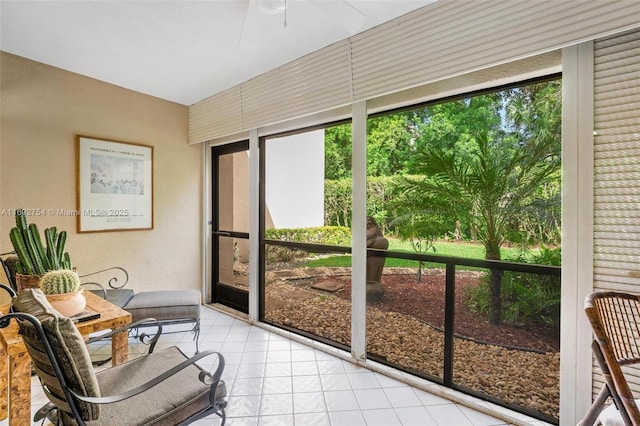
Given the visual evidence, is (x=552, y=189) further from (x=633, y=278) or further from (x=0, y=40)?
(x=0, y=40)

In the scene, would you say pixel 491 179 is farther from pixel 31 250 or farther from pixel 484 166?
pixel 31 250

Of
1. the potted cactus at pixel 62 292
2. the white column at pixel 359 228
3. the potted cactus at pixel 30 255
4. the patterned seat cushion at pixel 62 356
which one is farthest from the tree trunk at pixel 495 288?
the potted cactus at pixel 30 255

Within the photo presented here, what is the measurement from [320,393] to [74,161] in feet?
10.4

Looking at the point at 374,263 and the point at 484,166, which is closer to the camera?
the point at 484,166

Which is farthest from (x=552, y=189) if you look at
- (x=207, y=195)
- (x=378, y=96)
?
(x=207, y=195)

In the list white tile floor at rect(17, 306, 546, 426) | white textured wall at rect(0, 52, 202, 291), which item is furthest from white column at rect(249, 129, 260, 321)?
white textured wall at rect(0, 52, 202, 291)

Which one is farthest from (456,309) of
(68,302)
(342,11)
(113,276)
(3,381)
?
(113,276)

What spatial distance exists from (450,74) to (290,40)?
1301 millimetres

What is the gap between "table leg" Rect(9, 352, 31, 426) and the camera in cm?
143

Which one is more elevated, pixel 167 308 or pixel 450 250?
pixel 450 250

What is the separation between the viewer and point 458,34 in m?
1.90

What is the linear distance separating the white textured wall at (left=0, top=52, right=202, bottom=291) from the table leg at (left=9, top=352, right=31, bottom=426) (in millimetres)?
1813

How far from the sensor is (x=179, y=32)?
235cm

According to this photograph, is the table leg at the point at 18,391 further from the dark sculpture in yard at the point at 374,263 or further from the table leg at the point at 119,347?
the dark sculpture in yard at the point at 374,263
